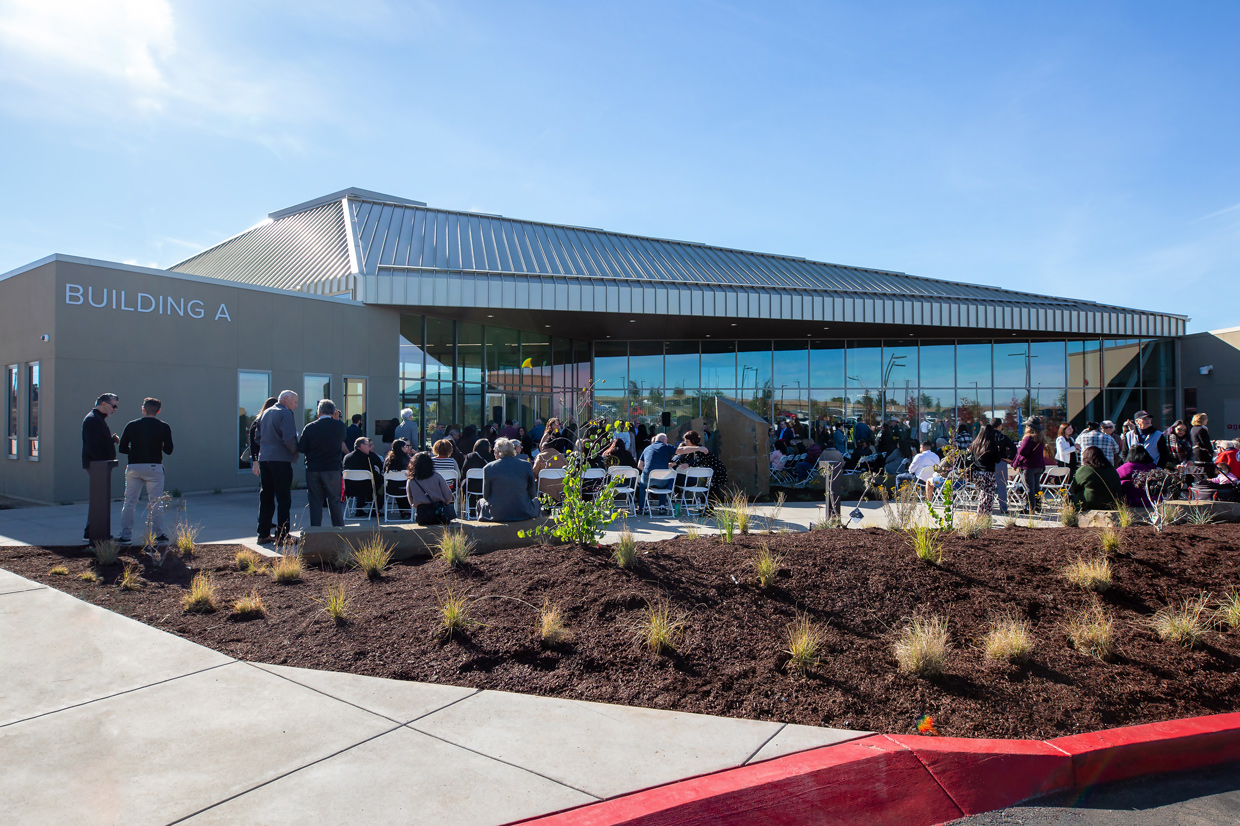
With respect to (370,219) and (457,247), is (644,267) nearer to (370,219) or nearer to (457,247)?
(457,247)

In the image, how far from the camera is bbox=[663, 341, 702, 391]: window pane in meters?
27.2

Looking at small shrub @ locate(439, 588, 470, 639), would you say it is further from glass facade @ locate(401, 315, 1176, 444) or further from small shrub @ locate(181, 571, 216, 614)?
glass facade @ locate(401, 315, 1176, 444)

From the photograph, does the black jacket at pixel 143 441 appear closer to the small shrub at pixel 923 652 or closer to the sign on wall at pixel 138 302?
the sign on wall at pixel 138 302

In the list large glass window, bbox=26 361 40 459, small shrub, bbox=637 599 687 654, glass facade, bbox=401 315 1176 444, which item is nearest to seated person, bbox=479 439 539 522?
small shrub, bbox=637 599 687 654

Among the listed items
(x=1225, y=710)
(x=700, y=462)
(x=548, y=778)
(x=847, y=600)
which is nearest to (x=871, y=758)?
(x=548, y=778)

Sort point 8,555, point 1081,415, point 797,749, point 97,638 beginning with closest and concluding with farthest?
point 797,749 → point 97,638 → point 8,555 → point 1081,415

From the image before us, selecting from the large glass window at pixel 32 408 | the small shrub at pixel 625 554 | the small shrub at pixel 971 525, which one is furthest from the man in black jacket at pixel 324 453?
the large glass window at pixel 32 408

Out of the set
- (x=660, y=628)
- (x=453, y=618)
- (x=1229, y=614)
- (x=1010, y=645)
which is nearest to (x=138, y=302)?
(x=453, y=618)

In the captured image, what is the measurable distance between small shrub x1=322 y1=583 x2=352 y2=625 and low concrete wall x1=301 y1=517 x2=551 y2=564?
5.50 ft

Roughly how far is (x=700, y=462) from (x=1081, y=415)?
2091 centimetres

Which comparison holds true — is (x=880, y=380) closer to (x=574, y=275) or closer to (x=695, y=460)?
(x=574, y=275)

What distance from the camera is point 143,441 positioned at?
8461mm

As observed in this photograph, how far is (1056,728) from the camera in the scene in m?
3.62

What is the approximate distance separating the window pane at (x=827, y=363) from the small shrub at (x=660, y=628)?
23048mm
